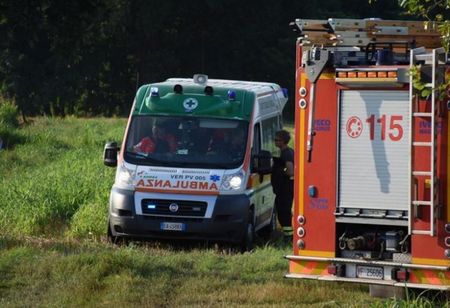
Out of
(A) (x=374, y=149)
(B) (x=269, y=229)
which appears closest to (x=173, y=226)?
(B) (x=269, y=229)

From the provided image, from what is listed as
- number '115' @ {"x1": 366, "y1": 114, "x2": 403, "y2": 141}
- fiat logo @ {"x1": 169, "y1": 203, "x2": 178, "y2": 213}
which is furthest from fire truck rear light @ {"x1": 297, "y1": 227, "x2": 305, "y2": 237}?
fiat logo @ {"x1": 169, "y1": 203, "x2": 178, "y2": 213}

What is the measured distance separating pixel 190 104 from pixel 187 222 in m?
1.98

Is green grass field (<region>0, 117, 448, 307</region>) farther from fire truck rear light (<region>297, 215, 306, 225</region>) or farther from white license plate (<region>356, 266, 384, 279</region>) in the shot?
fire truck rear light (<region>297, 215, 306, 225</region>)

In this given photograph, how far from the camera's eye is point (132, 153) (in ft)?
Result: 61.2

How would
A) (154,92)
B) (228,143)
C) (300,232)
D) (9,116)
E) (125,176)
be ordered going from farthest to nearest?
1. (9,116)
2. (154,92)
3. (228,143)
4. (125,176)
5. (300,232)

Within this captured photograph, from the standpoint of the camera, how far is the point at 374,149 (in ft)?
42.8

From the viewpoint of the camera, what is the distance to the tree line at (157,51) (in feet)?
214

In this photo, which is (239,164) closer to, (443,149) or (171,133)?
(171,133)

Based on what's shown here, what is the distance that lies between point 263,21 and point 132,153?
5040 centimetres

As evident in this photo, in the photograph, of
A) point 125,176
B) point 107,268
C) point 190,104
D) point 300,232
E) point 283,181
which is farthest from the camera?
point 190,104

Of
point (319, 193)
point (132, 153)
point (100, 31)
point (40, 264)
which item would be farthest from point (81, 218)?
point (100, 31)

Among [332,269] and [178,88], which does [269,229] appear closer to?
[178,88]

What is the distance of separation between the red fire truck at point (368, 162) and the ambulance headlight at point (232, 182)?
4639mm

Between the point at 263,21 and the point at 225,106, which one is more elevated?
the point at 263,21
